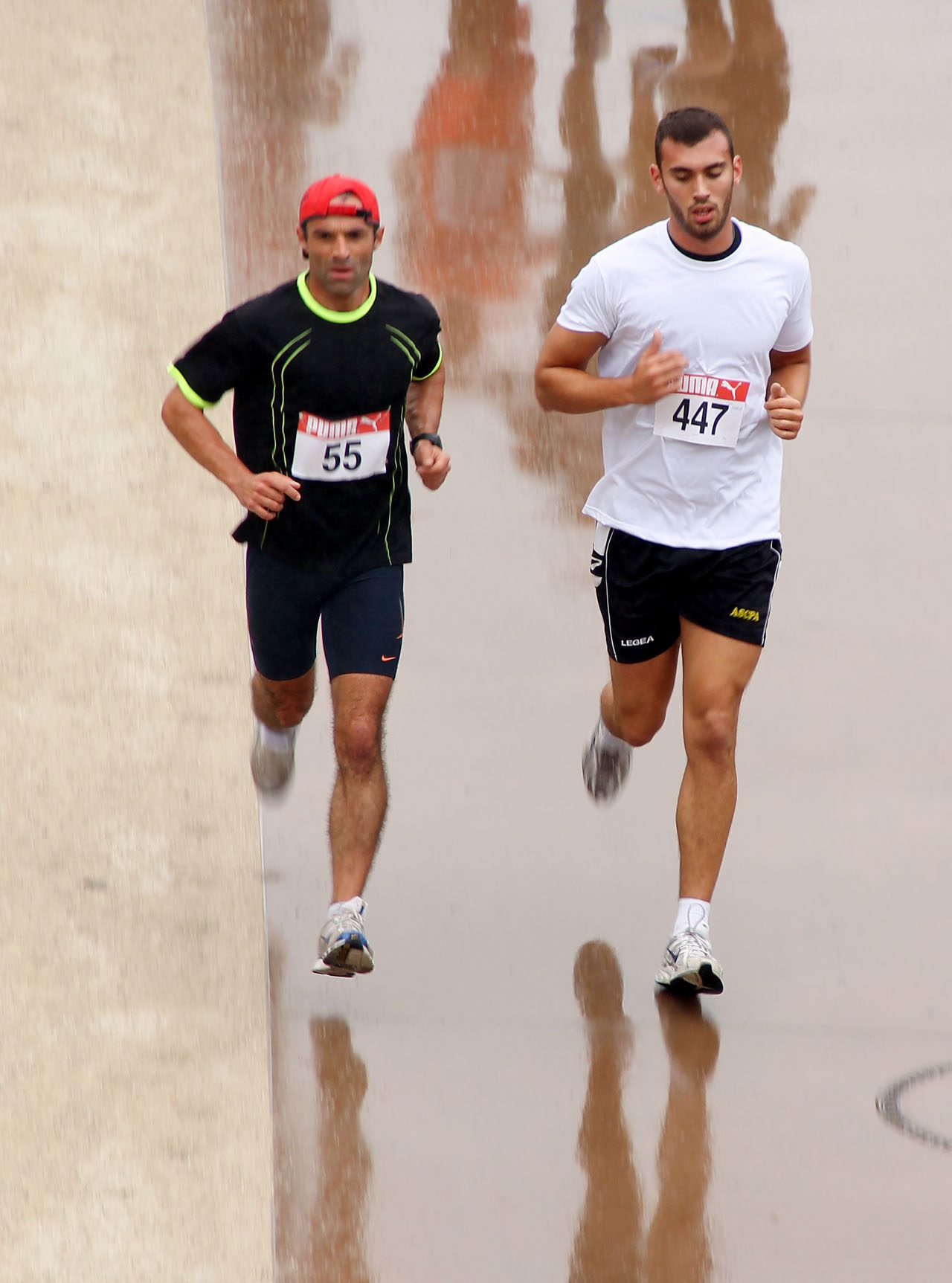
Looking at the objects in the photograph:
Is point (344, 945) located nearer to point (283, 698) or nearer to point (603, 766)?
point (283, 698)

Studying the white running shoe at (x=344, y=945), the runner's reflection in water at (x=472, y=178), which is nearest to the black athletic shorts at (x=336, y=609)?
the white running shoe at (x=344, y=945)

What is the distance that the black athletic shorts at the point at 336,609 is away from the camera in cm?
552

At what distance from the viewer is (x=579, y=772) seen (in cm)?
658

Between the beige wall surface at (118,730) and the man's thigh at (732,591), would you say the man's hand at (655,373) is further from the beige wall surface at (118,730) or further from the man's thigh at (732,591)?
the beige wall surface at (118,730)

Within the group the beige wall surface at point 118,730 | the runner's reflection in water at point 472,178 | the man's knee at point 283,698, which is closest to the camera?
the beige wall surface at point 118,730

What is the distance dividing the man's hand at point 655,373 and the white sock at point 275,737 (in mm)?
1624

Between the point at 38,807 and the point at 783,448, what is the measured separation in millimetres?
3793

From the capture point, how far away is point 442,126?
417 inches

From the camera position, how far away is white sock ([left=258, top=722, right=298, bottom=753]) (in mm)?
6191

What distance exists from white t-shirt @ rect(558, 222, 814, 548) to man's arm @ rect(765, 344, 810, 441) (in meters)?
0.05

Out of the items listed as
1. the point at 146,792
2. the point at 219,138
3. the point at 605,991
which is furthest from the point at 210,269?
the point at 605,991

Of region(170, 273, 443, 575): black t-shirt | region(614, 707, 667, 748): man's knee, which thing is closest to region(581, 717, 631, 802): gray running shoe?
region(614, 707, 667, 748): man's knee

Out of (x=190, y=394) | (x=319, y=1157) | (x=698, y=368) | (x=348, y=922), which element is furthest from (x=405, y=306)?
(x=319, y=1157)

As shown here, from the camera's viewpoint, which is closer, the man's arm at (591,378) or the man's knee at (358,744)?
the man's arm at (591,378)
